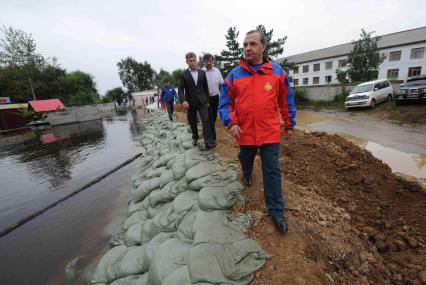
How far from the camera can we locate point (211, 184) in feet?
8.38

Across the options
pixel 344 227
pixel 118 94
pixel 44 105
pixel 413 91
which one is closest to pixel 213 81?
pixel 344 227

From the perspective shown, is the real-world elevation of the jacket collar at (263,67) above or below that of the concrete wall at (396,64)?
below

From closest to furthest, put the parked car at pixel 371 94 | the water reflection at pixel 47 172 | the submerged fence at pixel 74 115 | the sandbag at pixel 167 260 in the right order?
the sandbag at pixel 167 260 → the water reflection at pixel 47 172 → the parked car at pixel 371 94 → the submerged fence at pixel 74 115

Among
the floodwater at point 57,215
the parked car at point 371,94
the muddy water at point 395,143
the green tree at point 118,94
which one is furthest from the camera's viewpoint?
the green tree at point 118,94

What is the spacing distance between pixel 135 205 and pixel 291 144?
2.97 metres

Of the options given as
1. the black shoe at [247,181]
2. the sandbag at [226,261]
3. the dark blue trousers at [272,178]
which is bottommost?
the sandbag at [226,261]

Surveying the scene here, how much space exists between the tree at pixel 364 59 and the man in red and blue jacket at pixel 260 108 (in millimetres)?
18780

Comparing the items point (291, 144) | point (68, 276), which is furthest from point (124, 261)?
point (291, 144)

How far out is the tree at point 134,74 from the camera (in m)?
57.9

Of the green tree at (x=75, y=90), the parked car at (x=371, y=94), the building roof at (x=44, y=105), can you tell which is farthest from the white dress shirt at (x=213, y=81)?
the green tree at (x=75, y=90)

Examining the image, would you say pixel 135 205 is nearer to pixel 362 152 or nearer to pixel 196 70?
pixel 196 70

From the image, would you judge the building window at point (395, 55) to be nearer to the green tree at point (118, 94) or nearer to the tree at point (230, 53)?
the tree at point (230, 53)

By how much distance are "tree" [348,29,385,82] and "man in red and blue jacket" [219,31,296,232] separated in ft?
61.6

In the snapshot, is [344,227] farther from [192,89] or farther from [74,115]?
[74,115]
